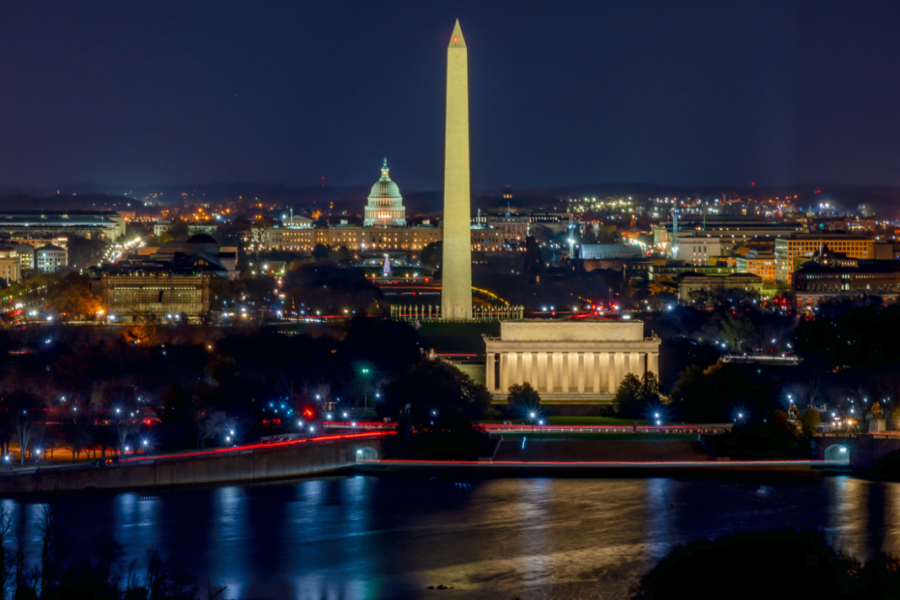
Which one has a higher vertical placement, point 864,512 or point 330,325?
point 330,325

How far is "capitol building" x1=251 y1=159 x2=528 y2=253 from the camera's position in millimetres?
145500

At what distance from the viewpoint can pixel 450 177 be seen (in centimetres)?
5400

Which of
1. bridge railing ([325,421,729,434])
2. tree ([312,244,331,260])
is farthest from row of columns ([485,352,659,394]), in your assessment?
tree ([312,244,331,260])

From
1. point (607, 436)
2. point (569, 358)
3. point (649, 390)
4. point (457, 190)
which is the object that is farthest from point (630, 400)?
point (457, 190)

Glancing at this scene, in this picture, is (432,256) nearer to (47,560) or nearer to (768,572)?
(47,560)

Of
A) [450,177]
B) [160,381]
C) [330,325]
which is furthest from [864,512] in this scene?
[330,325]

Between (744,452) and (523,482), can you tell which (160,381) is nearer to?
(523,482)

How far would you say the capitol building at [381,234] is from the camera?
146 meters

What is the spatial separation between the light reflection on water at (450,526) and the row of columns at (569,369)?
42.4 feet

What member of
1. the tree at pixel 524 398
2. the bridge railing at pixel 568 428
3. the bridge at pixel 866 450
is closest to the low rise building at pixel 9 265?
the tree at pixel 524 398

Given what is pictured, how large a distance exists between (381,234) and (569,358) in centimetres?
10127

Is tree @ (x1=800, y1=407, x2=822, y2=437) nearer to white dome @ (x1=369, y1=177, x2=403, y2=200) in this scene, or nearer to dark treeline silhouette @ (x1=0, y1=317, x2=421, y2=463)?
dark treeline silhouette @ (x1=0, y1=317, x2=421, y2=463)

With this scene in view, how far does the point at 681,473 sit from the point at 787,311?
4116 centimetres

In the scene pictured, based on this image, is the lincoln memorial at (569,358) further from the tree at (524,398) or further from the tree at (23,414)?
the tree at (23,414)
